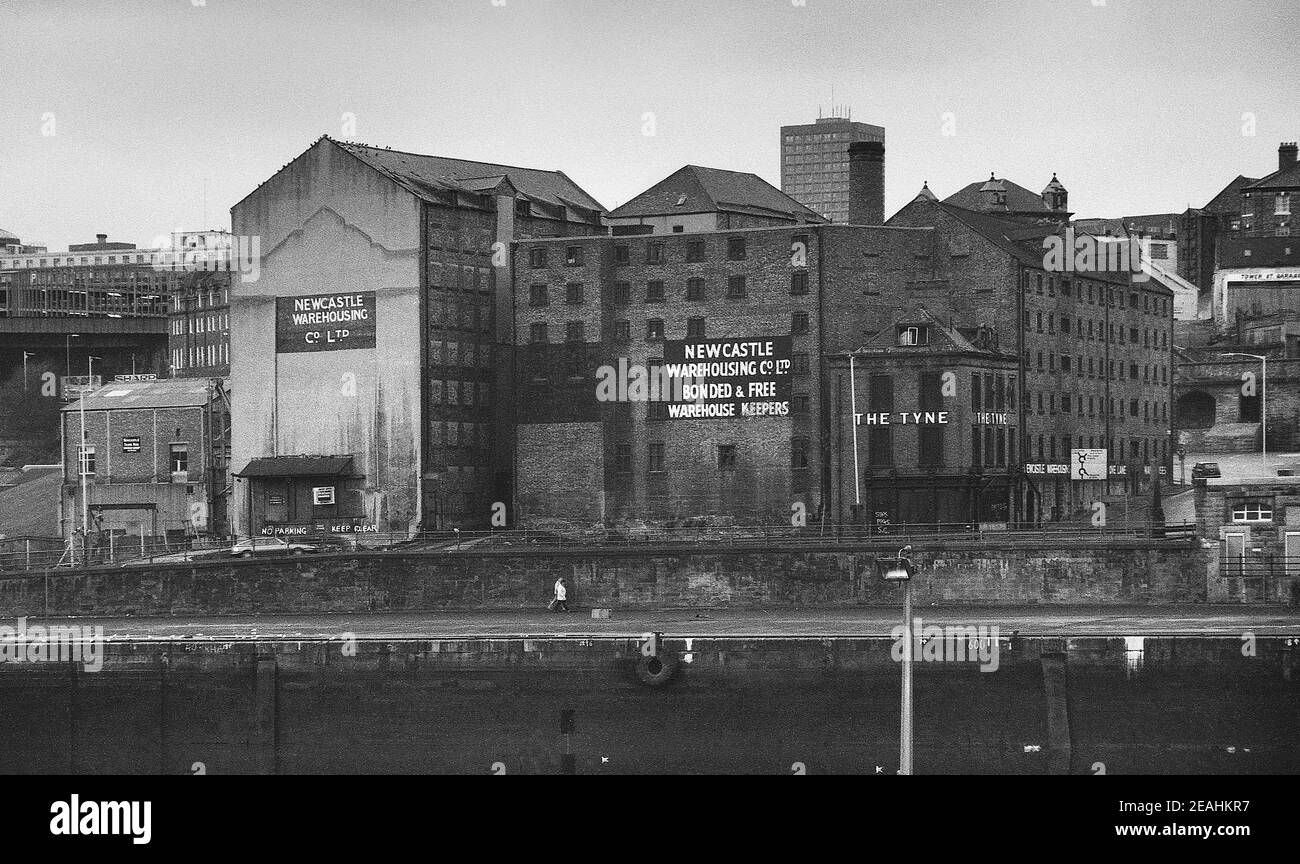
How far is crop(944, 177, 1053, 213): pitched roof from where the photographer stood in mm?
112812

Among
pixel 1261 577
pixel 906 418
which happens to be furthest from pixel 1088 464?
pixel 1261 577

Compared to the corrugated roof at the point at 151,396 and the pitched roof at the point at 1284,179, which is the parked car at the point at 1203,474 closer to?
the corrugated roof at the point at 151,396

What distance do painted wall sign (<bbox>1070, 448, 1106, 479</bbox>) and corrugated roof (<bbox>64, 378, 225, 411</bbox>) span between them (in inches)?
1648

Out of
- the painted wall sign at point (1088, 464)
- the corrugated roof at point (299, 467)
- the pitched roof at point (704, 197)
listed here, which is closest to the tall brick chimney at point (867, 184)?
the pitched roof at point (704, 197)

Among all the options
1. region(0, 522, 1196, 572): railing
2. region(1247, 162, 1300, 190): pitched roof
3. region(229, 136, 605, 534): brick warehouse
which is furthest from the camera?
region(1247, 162, 1300, 190): pitched roof

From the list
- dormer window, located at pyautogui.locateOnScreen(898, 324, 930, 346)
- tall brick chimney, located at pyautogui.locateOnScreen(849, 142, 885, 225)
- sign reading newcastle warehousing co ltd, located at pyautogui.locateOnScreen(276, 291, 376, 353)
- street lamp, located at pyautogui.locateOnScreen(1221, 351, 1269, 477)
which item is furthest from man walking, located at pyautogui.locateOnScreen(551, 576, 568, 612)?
street lamp, located at pyautogui.locateOnScreen(1221, 351, 1269, 477)

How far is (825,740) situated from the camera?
6181 centimetres

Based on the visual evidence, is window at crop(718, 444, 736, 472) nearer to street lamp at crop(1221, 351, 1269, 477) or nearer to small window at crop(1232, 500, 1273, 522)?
small window at crop(1232, 500, 1273, 522)

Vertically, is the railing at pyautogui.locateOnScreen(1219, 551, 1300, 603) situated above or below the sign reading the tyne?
below

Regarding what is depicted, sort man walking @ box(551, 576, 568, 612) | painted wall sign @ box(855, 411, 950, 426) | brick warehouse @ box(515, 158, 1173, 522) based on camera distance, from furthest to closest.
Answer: brick warehouse @ box(515, 158, 1173, 522)
painted wall sign @ box(855, 411, 950, 426)
man walking @ box(551, 576, 568, 612)

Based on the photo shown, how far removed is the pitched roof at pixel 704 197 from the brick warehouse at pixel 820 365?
866 cm

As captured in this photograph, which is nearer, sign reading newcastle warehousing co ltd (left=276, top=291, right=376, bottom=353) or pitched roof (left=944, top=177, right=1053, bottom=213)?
sign reading newcastle warehousing co ltd (left=276, top=291, right=376, bottom=353)

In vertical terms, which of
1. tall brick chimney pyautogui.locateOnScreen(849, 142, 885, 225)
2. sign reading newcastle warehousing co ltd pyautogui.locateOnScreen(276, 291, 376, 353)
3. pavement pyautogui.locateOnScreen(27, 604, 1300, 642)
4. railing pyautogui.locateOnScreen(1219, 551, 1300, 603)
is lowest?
pavement pyautogui.locateOnScreen(27, 604, 1300, 642)
